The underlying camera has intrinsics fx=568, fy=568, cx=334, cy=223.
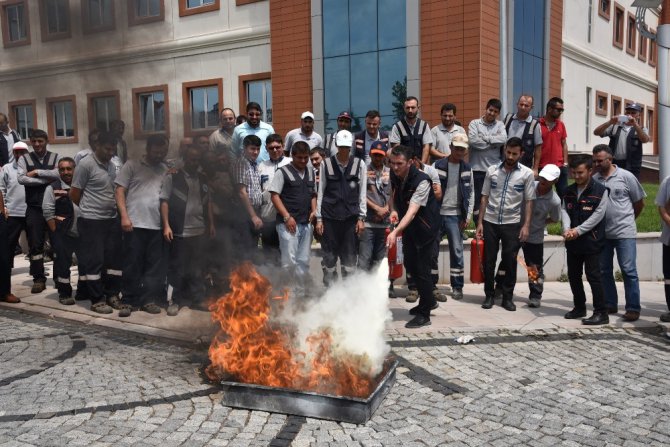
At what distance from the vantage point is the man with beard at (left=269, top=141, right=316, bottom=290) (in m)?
6.84

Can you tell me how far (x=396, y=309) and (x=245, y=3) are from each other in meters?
→ 13.5

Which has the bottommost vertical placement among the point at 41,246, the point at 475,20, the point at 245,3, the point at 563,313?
the point at 563,313

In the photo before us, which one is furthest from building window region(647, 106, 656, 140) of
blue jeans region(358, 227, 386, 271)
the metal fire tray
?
the metal fire tray

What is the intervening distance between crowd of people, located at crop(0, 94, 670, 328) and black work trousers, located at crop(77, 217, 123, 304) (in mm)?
16

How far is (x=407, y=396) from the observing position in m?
4.37

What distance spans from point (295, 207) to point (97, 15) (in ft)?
10.7

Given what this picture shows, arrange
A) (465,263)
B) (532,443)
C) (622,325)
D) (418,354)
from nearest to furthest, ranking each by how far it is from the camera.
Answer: (532,443) → (418,354) → (622,325) → (465,263)

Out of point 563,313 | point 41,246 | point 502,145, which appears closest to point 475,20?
point 502,145

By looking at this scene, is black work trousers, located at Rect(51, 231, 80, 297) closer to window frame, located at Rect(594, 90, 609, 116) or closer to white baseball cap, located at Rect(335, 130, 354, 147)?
white baseball cap, located at Rect(335, 130, 354, 147)

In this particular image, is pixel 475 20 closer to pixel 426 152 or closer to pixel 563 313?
pixel 426 152

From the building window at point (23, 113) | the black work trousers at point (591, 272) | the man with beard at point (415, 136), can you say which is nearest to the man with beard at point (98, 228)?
the building window at point (23, 113)

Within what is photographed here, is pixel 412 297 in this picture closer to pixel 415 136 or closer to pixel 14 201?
pixel 415 136

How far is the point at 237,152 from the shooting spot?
6508 mm

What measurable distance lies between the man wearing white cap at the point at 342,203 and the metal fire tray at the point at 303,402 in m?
2.81
